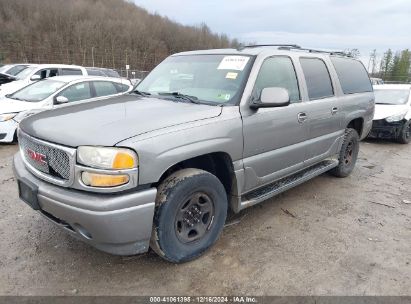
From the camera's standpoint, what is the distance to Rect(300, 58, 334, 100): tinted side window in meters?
4.44

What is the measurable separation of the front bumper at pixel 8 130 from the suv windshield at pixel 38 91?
2.46 feet

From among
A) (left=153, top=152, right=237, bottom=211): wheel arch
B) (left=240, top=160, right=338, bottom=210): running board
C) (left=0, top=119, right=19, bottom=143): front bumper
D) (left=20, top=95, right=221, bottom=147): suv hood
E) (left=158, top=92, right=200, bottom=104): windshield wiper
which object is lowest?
(left=0, top=119, right=19, bottom=143): front bumper

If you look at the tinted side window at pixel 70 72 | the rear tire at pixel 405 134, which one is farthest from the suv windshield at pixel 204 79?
the tinted side window at pixel 70 72

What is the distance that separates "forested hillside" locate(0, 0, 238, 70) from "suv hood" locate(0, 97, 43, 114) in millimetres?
31206

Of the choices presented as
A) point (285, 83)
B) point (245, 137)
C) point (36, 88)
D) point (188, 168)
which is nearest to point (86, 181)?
point (188, 168)

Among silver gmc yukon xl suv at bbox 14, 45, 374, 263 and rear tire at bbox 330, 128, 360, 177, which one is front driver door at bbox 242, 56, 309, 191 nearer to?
silver gmc yukon xl suv at bbox 14, 45, 374, 263

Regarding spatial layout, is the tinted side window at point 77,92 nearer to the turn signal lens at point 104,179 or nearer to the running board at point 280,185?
the running board at point 280,185

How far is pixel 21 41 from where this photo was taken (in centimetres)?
4497

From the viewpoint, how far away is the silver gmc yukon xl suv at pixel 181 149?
2.62 meters

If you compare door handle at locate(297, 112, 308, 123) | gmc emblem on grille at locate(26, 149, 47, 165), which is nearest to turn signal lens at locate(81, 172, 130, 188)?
gmc emblem on grille at locate(26, 149, 47, 165)

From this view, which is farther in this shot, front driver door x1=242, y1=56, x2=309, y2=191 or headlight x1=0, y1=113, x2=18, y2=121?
headlight x1=0, y1=113, x2=18, y2=121

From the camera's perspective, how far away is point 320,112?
4.51 m

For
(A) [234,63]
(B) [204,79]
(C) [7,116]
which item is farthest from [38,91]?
(A) [234,63]

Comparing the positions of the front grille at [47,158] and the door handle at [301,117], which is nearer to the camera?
the front grille at [47,158]
